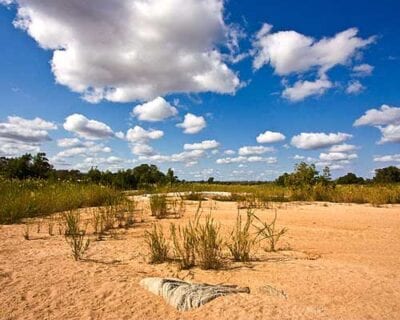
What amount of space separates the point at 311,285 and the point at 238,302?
0.82 metres

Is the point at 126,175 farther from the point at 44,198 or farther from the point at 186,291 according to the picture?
the point at 186,291

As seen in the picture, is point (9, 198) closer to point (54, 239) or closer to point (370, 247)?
point (54, 239)

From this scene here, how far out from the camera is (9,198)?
26.8ft

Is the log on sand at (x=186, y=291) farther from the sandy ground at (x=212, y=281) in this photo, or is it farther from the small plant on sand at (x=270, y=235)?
the small plant on sand at (x=270, y=235)

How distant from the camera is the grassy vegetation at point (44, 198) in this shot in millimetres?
7788

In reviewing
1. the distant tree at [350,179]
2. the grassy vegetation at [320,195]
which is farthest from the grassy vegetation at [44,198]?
the distant tree at [350,179]

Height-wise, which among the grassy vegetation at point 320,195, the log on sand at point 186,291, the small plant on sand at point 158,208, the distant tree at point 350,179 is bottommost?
the log on sand at point 186,291

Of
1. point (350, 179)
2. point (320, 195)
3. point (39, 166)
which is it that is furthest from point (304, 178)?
point (350, 179)

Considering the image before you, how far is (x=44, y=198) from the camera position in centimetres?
930

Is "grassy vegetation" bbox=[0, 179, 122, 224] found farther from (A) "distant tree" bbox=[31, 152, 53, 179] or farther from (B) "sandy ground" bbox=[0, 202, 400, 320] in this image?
(A) "distant tree" bbox=[31, 152, 53, 179]

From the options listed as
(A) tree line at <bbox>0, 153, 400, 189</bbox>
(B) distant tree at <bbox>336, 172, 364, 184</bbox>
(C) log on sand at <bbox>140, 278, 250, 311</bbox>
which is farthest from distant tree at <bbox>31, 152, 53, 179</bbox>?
(B) distant tree at <bbox>336, 172, 364, 184</bbox>

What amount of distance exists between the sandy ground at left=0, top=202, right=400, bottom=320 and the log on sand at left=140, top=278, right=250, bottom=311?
0.06 metres

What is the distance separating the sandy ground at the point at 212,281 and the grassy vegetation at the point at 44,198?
231 cm

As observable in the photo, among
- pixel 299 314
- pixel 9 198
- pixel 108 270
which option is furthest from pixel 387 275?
pixel 9 198
